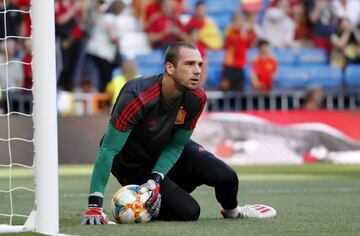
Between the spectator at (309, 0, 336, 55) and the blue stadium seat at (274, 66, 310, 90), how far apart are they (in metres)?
0.85

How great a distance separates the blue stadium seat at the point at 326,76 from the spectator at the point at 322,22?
1.70 feet

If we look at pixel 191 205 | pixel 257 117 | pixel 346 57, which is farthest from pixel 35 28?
pixel 346 57

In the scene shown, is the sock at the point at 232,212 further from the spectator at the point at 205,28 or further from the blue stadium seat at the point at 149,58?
the blue stadium seat at the point at 149,58

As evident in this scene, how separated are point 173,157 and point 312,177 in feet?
23.3

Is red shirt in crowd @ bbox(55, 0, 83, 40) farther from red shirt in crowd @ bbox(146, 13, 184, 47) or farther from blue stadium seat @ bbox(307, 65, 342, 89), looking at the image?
blue stadium seat @ bbox(307, 65, 342, 89)

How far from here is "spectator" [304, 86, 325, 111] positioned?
1862 centimetres

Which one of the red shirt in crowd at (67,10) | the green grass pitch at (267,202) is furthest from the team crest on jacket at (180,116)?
the red shirt in crowd at (67,10)

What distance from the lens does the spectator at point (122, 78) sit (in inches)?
699

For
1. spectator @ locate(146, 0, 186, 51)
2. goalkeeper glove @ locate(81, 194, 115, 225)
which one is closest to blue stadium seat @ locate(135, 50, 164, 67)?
spectator @ locate(146, 0, 186, 51)

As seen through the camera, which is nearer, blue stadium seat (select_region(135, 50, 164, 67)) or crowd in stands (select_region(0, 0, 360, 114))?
crowd in stands (select_region(0, 0, 360, 114))

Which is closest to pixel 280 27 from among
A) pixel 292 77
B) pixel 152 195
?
pixel 292 77

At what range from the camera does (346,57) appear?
67.3ft

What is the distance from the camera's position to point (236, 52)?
64.6 ft

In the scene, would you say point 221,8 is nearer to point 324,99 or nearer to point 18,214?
point 324,99
